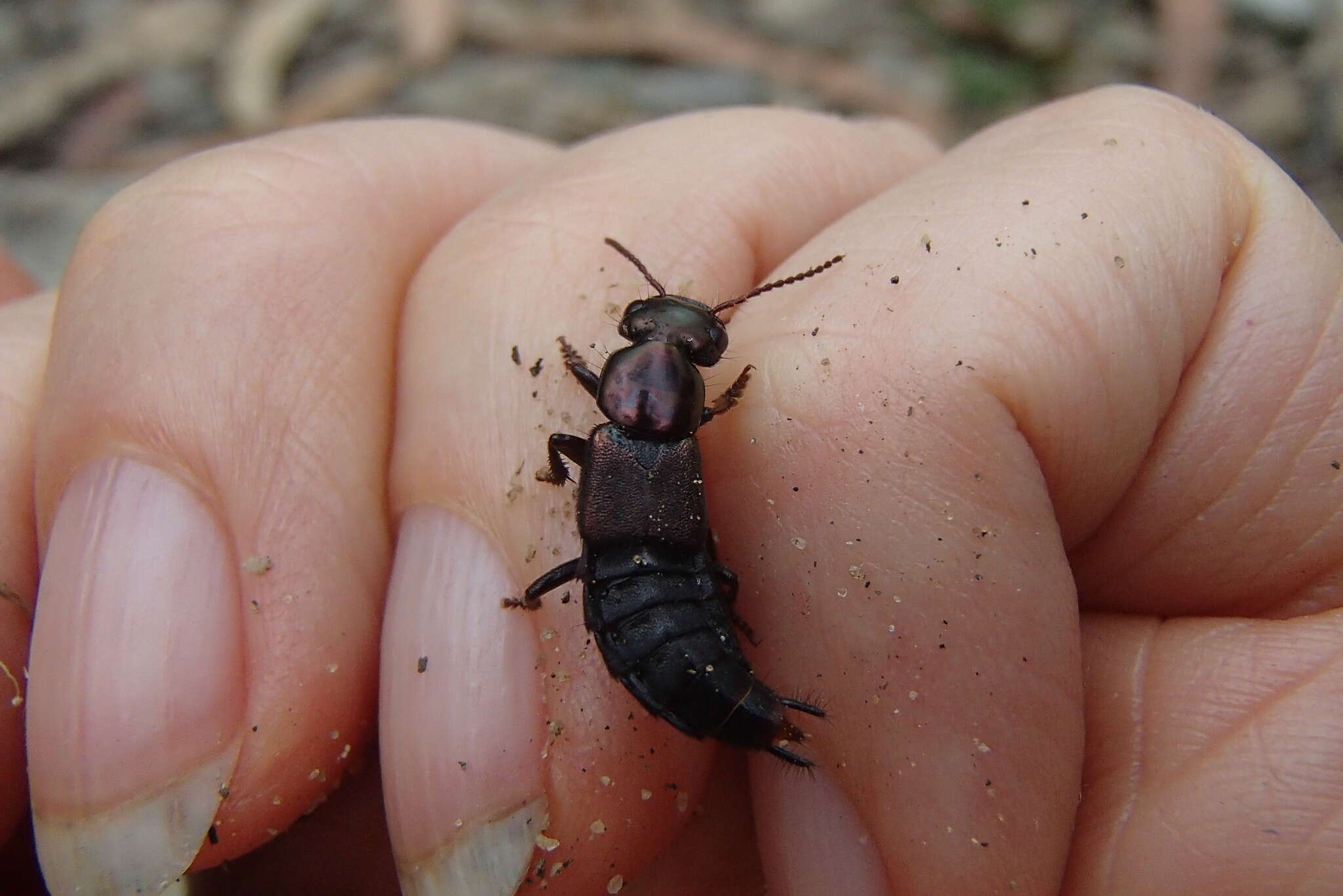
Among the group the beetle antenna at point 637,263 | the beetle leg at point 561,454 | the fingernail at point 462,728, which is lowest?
the fingernail at point 462,728

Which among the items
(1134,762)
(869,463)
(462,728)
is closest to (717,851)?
(462,728)

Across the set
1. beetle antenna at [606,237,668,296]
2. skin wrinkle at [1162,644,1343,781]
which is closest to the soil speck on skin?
beetle antenna at [606,237,668,296]

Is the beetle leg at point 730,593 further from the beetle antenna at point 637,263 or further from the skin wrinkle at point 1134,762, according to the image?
the skin wrinkle at point 1134,762

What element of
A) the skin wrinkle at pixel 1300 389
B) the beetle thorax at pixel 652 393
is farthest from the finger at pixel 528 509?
the skin wrinkle at pixel 1300 389

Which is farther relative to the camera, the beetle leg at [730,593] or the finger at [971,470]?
the beetle leg at [730,593]

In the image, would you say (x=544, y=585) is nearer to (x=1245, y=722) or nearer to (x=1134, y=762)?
(x=1134, y=762)

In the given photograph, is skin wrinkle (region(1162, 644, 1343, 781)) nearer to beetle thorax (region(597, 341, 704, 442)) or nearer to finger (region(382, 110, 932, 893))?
finger (region(382, 110, 932, 893))

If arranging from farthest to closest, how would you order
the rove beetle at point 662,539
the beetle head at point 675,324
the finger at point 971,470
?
A: 1. the beetle head at point 675,324
2. the rove beetle at point 662,539
3. the finger at point 971,470
